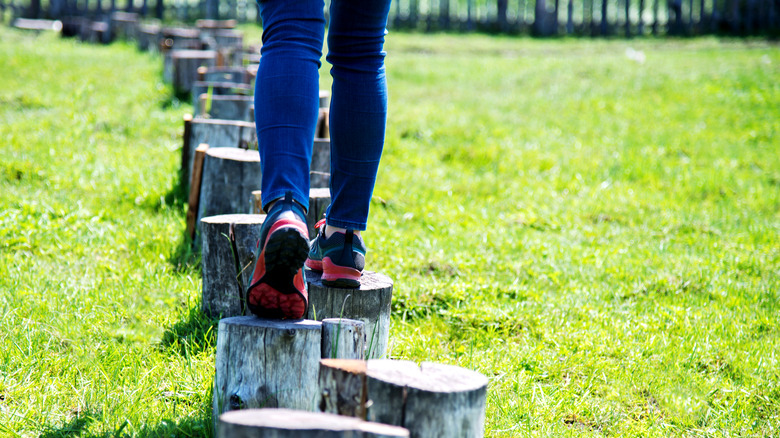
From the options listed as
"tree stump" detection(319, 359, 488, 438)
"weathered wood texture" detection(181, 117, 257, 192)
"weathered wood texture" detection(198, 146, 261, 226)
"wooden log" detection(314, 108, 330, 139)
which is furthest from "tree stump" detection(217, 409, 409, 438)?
"wooden log" detection(314, 108, 330, 139)

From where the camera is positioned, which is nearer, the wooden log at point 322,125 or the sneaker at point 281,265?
the sneaker at point 281,265

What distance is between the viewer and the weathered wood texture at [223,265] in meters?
2.70

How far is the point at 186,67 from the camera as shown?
315 inches

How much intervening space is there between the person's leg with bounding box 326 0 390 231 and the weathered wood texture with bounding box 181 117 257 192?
2.03m

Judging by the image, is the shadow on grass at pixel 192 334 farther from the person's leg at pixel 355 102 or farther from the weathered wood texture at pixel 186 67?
the weathered wood texture at pixel 186 67

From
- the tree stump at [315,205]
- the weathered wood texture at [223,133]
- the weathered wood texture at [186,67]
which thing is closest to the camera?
the tree stump at [315,205]

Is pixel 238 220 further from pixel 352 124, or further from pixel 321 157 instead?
pixel 321 157

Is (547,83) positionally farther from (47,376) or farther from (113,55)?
(47,376)

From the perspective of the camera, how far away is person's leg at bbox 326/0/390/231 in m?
2.13

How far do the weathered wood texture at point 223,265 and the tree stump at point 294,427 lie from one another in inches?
53.2

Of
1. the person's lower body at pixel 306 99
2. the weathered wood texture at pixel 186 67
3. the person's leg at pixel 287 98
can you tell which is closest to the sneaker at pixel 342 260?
the person's lower body at pixel 306 99

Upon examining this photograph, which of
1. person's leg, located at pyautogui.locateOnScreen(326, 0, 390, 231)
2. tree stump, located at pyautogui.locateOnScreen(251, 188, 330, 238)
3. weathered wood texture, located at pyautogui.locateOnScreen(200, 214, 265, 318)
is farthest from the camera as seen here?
tree stump, located at pyautogui.locateOnScreen(251, 188, 330, 238)

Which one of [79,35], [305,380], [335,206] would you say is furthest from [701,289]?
[79,35]

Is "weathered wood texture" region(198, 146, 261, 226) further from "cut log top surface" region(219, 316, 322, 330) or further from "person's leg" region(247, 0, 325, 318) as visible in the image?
"cut log top surface" region(219, 316, 322, 330)
